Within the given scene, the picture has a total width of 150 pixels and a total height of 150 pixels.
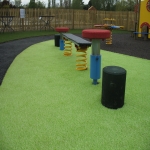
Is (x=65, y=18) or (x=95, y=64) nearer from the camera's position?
(x=95, y=64)

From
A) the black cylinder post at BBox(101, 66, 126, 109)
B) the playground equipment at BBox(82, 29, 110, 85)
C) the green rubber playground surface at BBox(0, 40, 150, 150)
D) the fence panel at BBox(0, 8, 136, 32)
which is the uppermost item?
the fence panel at BBox(0, 8, 136, 32)

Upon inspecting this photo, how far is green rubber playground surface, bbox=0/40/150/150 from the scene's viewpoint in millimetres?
2449

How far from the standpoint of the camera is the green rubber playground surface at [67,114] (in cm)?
245

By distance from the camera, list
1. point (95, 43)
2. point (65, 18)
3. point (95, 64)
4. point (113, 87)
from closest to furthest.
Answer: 1. point (113, 87)
2. point (95, 43)
3. point (95, 64)
4. point (65, 18)

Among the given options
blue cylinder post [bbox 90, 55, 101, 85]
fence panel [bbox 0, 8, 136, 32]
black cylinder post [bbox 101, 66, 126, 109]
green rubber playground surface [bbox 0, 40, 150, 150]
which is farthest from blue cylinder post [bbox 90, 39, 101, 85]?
fence panel [bbox 0, 8, 136, 32]

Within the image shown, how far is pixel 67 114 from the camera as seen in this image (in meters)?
3.15

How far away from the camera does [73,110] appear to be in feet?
10.8

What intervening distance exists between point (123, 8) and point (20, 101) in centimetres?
4927

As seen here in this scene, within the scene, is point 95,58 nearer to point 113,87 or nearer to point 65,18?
point 113,87

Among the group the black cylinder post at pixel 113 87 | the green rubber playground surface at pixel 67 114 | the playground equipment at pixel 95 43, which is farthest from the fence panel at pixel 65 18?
the black cylinder post at pixel 113 87

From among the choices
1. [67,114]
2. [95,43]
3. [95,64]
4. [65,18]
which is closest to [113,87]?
[67,114]

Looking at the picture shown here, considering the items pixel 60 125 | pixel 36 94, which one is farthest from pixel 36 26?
pixel 60 125

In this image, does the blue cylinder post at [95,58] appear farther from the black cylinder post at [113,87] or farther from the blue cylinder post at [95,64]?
the black cylinder post at [113,87]

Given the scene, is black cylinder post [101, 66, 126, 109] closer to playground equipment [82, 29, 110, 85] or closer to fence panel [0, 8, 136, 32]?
playground equipment [82, 29, 110, 85]
